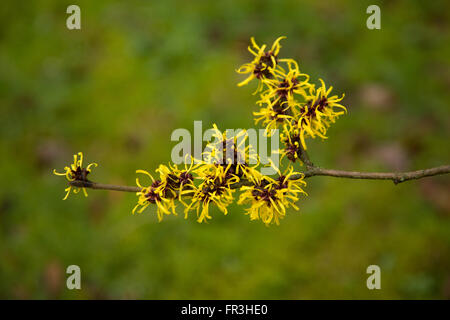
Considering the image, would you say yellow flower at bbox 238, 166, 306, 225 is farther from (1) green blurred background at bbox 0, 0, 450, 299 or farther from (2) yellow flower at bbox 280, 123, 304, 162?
(1) green blurred background at bbox 0, 0, 450, 299

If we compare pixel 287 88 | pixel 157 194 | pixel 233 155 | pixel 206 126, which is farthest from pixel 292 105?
pixel 206 126

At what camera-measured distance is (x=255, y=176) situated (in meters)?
1.24

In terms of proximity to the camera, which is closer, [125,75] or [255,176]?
[255,176]

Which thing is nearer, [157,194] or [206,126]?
[157,194]

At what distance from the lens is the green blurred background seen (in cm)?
239

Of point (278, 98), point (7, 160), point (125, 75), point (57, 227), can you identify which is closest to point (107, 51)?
point (125, 75)

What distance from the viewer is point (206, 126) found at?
2.85 m

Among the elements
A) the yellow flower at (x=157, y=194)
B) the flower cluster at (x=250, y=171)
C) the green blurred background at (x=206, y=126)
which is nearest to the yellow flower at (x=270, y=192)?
the flower cluster at (x=250, y=171)

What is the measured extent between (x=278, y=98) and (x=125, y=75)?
7.20ft

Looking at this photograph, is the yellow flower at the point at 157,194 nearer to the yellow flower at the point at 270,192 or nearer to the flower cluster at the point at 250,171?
the flower cluster at the point at 250,171

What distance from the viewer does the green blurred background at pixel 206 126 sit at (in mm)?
2391

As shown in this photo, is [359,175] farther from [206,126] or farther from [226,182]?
[206,126]

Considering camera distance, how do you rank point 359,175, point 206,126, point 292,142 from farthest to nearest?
1. point 206,126
2. point 292,142
3. point 359,175

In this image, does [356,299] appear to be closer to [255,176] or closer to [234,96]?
[255,176]
